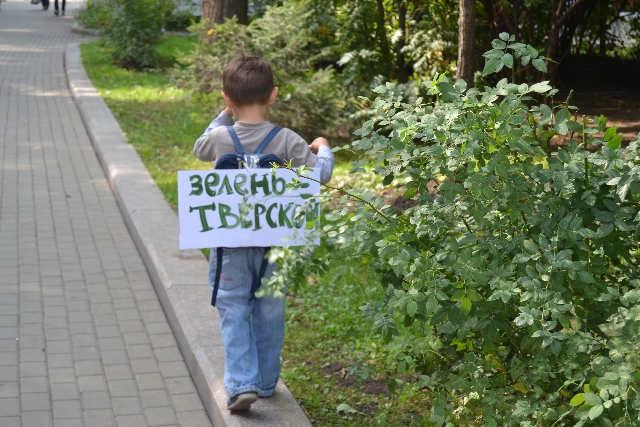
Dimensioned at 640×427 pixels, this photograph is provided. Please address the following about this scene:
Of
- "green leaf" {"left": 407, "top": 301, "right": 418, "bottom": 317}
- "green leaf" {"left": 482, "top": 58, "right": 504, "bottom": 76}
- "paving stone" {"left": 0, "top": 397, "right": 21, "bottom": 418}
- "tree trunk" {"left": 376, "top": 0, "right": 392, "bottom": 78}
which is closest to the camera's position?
"green leaf" {"left": 407, "top": 301, "right": 418, "bottom": 317}

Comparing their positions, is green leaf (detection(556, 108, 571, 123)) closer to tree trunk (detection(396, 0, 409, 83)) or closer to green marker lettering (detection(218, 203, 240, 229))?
green marker lettering (detection(218, 203, 240, 229))

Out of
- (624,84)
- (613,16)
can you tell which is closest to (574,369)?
(624,84)

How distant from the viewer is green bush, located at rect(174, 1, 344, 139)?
965 cm

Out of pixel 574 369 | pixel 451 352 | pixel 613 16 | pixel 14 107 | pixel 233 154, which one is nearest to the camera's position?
pixel 574 369

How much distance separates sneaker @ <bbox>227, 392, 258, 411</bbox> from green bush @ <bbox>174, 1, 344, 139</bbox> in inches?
238

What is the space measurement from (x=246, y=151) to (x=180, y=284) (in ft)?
6.80

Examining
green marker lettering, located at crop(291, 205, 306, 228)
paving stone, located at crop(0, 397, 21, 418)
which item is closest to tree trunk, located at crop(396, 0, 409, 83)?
green marker lettering, located at crop(291, 205, 306, 228)

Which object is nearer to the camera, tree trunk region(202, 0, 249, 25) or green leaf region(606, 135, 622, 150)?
green leaf region(606, 135, 622, 150)

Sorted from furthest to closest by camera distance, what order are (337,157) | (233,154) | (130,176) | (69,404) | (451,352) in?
(337,157) → (130,176) → (69,404) → (233,154) → (451,352)

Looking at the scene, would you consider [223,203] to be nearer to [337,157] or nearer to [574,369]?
[574,369]

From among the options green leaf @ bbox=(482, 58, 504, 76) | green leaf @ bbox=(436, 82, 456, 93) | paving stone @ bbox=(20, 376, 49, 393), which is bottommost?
paving stone @ bbox=(20, 376, 49, 393)

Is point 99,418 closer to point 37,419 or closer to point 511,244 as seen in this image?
point 37,419

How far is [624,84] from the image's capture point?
13641 millimetres

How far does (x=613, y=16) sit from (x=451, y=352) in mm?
12518
